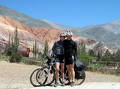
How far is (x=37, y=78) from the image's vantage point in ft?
30.3

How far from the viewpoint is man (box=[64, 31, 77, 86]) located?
29.3ft

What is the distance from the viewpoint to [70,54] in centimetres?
892

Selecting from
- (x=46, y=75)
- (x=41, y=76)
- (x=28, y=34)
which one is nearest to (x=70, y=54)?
(x=46, y=75)

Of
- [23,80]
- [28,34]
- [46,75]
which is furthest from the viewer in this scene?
[28,34]

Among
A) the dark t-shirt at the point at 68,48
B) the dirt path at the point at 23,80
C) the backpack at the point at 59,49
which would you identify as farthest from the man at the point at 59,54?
the dirt path at the point at 23,80

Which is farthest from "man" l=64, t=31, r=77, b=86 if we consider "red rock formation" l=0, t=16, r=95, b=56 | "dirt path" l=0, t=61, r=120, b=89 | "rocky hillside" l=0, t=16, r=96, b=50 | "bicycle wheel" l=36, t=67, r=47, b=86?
"rocky hillside" l=0, t=16, r=96, b=50

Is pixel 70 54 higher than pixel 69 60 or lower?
higher

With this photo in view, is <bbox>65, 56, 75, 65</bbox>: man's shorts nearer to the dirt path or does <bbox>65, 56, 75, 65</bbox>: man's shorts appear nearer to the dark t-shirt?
the dark t-shirt

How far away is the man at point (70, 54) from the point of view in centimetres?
893

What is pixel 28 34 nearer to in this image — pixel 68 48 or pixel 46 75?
pixel 46 75

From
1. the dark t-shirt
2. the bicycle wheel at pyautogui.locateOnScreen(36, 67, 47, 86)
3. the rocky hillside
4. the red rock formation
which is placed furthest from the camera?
the rocky hillside

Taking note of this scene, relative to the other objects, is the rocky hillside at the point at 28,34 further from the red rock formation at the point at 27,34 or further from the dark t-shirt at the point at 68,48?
the dark t-shirt at the point at 68,48

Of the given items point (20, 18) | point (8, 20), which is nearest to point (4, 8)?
point (20, 18)

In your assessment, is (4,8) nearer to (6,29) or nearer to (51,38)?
(51,38)
